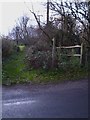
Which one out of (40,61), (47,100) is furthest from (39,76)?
(47,100)

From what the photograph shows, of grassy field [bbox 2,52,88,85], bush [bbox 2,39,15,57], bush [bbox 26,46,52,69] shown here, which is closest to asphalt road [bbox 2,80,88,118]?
grassy field [bbox 2,52,88,85]

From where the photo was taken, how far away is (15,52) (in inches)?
688

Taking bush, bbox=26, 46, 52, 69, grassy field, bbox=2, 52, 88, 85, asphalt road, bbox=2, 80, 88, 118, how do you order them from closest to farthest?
asphalt road, bbox=2, 80, 88, 118
grassy field, bbox=2, 52, 88, 85
bush, bbox=26, 46, 52, 69

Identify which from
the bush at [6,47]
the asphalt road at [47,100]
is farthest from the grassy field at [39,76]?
the bush at [6,47]

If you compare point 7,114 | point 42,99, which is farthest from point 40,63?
point 7,114

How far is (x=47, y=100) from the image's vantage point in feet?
21.1

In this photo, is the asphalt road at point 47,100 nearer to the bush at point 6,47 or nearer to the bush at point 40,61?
the bush at point 40,61

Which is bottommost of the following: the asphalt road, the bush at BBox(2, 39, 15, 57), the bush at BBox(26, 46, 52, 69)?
the asphalt road

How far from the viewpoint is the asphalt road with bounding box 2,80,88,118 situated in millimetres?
5367

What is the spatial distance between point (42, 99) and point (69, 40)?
22.8 feet

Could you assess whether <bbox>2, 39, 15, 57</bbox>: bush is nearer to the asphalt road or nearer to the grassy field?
the grassy field

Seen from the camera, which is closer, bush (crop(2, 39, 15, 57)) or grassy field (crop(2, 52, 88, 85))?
grassy field (crop(2, 52, 88, 85))

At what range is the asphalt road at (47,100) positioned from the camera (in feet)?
17.6

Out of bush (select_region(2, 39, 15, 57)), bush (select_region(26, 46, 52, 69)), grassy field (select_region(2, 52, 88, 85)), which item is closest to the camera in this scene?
grassy field (select_region(2, 52, 88, 85))
